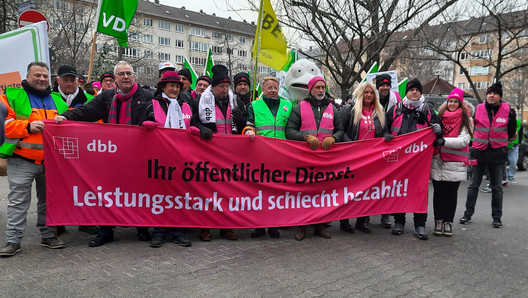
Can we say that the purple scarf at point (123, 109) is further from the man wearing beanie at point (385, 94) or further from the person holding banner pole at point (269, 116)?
the man wearing beanie at point (385, 94)

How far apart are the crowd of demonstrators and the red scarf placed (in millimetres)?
13

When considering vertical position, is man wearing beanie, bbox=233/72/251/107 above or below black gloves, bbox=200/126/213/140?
above

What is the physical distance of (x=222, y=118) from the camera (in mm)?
4961

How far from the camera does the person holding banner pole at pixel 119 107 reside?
4.58 metres

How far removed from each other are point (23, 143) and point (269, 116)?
2.86 metres

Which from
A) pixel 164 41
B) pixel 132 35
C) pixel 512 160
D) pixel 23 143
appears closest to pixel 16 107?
pixel 23 143

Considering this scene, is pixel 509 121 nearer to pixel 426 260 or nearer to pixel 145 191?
pixel 426 260

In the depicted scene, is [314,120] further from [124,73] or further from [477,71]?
[477,71]

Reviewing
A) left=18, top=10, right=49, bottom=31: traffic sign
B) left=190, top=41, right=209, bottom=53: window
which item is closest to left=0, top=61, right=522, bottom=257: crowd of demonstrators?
left=18, top=10, right=49, bottom=31: traffic sign

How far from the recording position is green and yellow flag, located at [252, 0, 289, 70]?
21.1ft

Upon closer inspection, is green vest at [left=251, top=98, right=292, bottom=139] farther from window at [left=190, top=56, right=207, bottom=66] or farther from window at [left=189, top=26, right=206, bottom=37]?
window at [left=189, top=26, right=206, bottom=37]

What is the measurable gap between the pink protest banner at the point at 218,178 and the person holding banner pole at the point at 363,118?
213 mm

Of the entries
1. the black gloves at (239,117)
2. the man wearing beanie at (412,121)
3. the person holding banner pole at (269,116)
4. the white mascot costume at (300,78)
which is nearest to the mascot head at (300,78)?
the white mascot costume at (300,78)

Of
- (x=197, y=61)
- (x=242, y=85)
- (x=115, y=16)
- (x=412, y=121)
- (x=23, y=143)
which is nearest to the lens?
(x=23, y=143)
